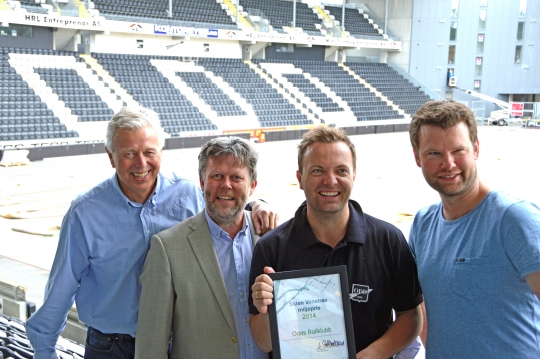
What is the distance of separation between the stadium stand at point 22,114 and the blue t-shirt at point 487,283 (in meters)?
17.1

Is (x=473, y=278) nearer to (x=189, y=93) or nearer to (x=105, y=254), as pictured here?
(x=105, y=254)

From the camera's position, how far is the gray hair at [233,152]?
6.96 feet

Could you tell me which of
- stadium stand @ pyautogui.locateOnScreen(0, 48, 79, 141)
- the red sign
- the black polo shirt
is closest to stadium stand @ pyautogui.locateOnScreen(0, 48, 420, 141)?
stadium stand @ pyautogui.locateOnScreen(0, 48, 79, 141)

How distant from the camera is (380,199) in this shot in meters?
11.5

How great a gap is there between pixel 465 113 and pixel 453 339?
30.0 inches

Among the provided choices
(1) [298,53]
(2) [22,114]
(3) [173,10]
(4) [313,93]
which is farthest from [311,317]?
(1) [298,53]

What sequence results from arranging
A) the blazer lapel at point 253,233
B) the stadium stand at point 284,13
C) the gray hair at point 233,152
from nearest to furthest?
the gray hair at point 233,152
the blazer lapel at point 253,233
the stadium stand at point 284,13

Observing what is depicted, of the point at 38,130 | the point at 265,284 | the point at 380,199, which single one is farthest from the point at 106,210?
the point at 38,130

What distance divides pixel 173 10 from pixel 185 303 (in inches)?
1035

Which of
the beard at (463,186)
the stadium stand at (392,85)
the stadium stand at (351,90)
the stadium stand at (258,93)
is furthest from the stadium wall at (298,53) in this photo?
the beard at (463,186)

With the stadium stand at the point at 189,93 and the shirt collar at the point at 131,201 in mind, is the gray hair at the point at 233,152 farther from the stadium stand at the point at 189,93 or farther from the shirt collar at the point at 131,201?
the stadium stand at the point at 189,93

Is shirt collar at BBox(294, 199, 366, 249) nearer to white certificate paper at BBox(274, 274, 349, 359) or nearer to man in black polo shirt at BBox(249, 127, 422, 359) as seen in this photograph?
man in black polo shirt at BBox(249, 127, 422, 359)

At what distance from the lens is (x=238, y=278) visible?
2.11 metres

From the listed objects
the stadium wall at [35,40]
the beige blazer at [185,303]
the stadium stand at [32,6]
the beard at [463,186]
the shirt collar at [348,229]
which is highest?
the stadium stand at [32,6]
